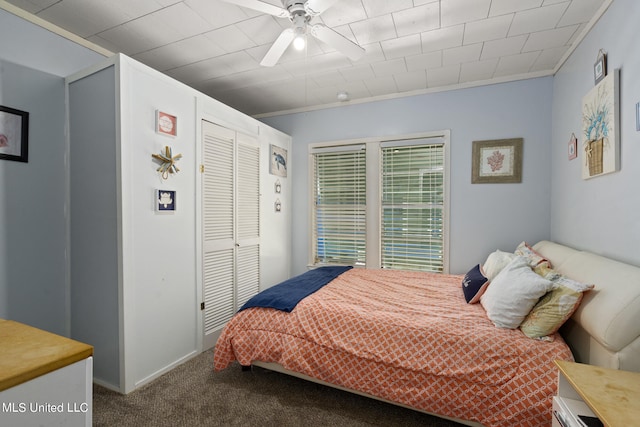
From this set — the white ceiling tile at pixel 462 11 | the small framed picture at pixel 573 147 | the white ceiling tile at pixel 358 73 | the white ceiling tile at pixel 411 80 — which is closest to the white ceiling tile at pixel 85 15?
the white ceiling tile at pixel 358 73

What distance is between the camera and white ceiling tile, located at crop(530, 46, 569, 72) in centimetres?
251

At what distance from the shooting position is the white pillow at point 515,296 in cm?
168

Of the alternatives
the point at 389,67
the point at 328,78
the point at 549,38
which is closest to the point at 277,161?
the point at 328,78

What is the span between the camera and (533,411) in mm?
1451

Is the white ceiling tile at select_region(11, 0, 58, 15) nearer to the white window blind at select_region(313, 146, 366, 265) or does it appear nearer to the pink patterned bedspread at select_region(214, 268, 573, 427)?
the pink patterned bedspread at select_region(214, 268, 573, 427)

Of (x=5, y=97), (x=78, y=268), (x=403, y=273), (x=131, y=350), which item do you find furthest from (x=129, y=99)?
(x=403, y=273)

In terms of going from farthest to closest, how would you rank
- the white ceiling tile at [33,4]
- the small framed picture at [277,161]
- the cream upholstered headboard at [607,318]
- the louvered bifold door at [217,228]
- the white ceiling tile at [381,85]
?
the small framed picture at [277,161] < the white ceiling tile at [381,85] < the louvered bifold door at [217,228] < the white ceiling tile at [33,4] < the cream upholstered headboard at [607,318]

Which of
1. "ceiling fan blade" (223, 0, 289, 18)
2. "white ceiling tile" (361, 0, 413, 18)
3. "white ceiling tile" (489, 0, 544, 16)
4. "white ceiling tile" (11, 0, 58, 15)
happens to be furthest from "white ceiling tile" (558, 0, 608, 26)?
"white ceiling tile" (11, 0, 58, 15)

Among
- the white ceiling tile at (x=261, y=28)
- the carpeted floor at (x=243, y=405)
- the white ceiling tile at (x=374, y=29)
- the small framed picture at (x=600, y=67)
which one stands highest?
the white ceiling tile at (x=374, y=29)

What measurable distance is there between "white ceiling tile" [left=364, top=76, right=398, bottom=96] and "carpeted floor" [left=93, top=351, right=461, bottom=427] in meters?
2.87

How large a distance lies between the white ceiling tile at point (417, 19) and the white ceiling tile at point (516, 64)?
3.17 feet

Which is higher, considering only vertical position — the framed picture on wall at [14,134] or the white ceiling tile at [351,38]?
the white ceiling tile at [351,38]

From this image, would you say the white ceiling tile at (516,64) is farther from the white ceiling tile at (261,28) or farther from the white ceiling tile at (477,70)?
the white ceiling tile at (261,28)

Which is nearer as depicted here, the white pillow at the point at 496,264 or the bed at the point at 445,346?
the bed at the point at 445,346
